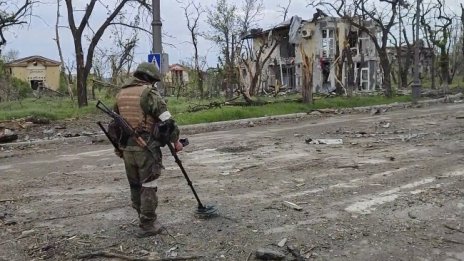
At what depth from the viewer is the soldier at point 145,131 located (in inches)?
200

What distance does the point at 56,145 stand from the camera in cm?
1352

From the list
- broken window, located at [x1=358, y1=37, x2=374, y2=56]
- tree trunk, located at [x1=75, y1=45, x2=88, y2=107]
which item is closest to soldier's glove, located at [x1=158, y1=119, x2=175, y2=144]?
tree trunk, located at [x1=75, y1=45, x2=88, y2=107]

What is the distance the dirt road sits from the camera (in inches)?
196

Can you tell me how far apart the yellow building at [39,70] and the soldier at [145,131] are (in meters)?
62.2

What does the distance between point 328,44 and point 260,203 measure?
3694 cm

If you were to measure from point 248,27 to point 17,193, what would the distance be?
3827 cm

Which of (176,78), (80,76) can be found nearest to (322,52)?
(176,78)

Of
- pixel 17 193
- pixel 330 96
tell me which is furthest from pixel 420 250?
pixel 330 96

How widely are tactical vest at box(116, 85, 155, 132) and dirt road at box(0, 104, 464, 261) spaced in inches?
46.3

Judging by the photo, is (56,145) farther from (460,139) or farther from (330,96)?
(330,96)

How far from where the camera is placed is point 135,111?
5.12 m

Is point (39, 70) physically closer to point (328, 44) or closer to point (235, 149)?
point (328, 44)

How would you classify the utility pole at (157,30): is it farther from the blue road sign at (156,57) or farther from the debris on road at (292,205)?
the debris on road at (292,205)

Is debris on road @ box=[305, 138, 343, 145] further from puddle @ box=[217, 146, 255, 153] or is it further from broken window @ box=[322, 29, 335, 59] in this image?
broken window @ box=[322, 29, 335, 59]
